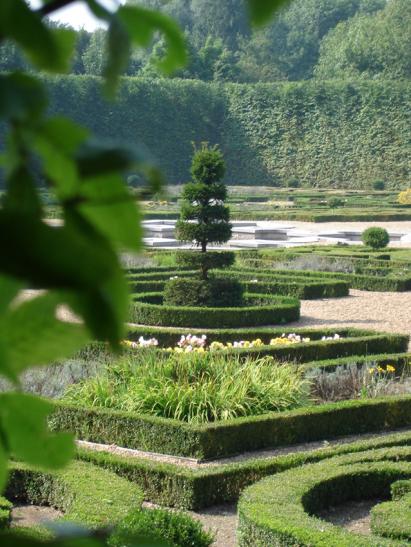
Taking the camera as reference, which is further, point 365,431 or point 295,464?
point 365,431

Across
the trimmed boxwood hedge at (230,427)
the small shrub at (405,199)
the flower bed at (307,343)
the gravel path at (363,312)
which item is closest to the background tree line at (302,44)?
the small shrub at (405,199)

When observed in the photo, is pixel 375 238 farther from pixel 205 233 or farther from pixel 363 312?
pixel 205 233

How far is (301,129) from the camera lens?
41719mm

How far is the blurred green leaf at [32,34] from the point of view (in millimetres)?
347

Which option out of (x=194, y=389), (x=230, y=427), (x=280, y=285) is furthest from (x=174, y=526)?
(x=280, y=285)

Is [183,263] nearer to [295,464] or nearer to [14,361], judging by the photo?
[295,464]

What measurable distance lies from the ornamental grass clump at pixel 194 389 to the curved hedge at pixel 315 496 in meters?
0.97

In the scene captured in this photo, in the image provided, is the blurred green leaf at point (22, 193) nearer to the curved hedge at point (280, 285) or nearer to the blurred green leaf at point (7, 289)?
the blurred green leaf at point (7, 289)

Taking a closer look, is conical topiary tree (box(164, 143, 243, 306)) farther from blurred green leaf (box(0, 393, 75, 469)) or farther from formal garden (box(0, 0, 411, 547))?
blurred green leaf (box(0, 393, 75, 469))

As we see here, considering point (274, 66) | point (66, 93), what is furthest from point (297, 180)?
point (274, 66)

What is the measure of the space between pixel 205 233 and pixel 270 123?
105 ft

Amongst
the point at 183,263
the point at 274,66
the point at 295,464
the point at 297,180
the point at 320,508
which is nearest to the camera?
the point at 320,508

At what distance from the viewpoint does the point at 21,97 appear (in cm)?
35

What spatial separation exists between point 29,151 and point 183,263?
11.0 metres
